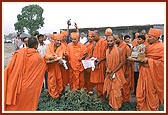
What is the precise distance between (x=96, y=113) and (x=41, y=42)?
3.40 metres

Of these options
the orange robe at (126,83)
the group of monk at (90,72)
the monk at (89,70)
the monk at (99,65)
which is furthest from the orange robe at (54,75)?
the orange robe at (126,83)

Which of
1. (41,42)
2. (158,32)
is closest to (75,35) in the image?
(41,42)

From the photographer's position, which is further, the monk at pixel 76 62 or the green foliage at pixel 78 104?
the monk at pixel 76 62

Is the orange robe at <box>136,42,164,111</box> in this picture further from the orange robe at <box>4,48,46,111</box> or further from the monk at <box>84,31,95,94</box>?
the orange robe at <box>4,48,46,111</box>

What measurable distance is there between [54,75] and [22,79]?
1622 mm

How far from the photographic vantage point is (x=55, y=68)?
746cm

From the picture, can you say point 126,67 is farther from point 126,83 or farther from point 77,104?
point 77,104

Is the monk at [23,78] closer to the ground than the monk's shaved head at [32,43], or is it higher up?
closer to the ground

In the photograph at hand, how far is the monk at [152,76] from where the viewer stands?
6.23 meters

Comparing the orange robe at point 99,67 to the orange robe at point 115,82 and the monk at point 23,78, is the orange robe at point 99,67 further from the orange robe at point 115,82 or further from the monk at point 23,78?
the monk at point 23,78

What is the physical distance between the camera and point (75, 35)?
7867 mm

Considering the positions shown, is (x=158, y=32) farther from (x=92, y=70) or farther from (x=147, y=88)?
(x=92, y=70)

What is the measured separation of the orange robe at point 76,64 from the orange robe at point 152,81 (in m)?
1.84

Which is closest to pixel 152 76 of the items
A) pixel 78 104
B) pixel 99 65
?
pixel 99 65
